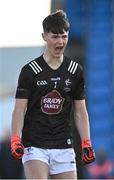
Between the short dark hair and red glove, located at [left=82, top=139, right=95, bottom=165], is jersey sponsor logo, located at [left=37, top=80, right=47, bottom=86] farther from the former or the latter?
red glove, located at [left=82, top=139, right=95, bottom=165]

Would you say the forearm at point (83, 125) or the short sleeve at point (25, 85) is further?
the forearm at point (83, 125)

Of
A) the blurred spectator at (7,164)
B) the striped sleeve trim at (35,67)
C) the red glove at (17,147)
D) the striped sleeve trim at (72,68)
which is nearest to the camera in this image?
the red glove at (17,147)

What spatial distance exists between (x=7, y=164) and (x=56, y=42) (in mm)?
5740

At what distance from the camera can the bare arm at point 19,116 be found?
280 inches

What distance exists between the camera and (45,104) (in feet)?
23.3

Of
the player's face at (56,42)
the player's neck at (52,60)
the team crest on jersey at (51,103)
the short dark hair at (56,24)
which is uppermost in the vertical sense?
the short dark hair at (56,24)

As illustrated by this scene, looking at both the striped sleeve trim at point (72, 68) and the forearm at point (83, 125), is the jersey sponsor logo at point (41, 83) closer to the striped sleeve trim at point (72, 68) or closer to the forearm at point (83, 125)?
the striped sleeve trim at point (72, 68)

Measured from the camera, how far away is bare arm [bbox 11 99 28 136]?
7102 mm

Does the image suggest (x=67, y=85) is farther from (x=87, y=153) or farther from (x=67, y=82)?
(x=87, y=153)

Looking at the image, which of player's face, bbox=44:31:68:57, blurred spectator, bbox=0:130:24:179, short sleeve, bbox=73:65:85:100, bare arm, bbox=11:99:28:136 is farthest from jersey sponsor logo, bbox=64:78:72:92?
blurred spectator, bbox=0:130:24:179

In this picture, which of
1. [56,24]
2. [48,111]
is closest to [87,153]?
[48,111]

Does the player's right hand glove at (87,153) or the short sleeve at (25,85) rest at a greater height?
the short sleeve at (25,85)

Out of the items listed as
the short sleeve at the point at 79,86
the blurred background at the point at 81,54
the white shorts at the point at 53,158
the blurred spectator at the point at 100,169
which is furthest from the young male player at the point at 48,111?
the blurred spectator at the point at 100,169

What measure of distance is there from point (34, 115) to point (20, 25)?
5729mm
